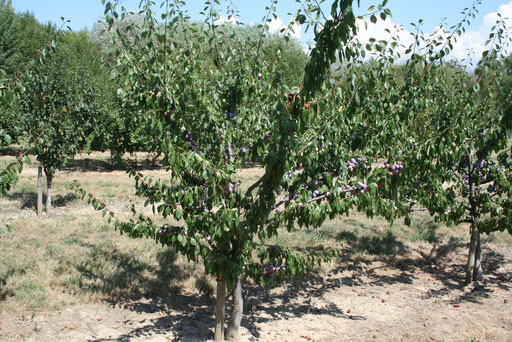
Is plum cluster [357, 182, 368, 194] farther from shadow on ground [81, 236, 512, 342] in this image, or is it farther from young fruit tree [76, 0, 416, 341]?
shadow on ground [81, 236, 512, 342]

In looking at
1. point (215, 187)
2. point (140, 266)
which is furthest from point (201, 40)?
point (140, 266)

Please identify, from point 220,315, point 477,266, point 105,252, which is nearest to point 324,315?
point 220,315

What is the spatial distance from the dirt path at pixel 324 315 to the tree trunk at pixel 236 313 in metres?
0.27

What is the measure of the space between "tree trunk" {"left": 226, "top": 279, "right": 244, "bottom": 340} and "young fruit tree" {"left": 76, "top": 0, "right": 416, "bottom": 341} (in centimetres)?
1

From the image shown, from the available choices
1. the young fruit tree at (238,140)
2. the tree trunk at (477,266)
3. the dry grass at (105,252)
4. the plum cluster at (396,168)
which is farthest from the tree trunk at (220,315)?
the tree trunk at (477,266)

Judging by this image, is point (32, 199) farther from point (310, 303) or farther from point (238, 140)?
point (238, 140)

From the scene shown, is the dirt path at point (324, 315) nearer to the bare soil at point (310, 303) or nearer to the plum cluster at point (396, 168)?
the bare soil at point (310, 303)

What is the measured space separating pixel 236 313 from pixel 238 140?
7.49 ft

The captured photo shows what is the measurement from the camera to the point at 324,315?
21.9 ft

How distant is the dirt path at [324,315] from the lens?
224 inches

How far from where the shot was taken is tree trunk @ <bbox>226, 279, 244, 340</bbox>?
533 cm

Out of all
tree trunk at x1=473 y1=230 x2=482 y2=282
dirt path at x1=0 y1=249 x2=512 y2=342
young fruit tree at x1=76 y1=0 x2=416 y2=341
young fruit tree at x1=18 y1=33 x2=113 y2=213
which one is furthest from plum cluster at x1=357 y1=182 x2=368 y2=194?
young fruit tree at x1=18 y1=33 x2=113 y2=213

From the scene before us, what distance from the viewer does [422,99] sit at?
6.40 metres

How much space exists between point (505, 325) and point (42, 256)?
26.3ft
